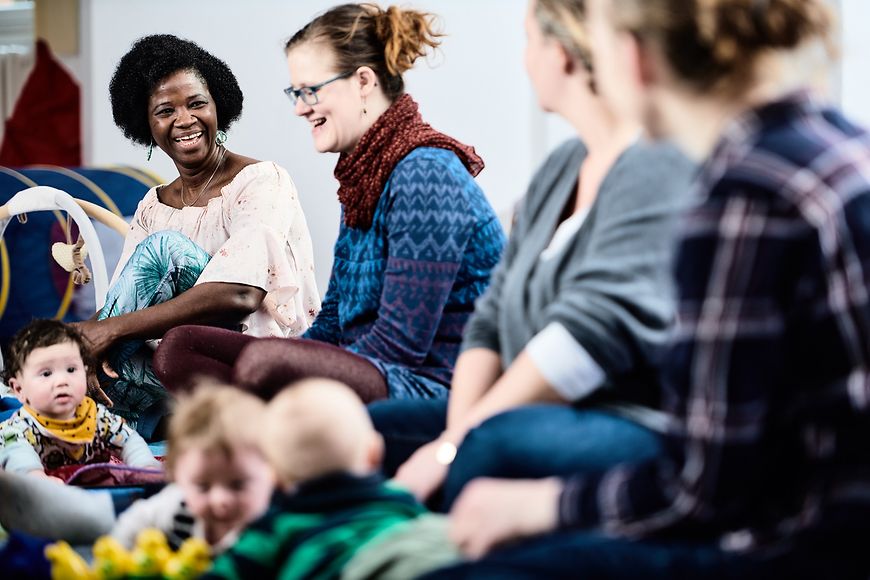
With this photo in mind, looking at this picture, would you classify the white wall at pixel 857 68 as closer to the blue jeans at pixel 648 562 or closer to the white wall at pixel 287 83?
the white wall at pixel 287 83

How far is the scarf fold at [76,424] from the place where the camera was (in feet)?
7.80

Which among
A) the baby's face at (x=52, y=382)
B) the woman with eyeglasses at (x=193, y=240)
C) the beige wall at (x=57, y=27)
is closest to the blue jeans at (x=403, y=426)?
the baby's face at (x=52, y=382)

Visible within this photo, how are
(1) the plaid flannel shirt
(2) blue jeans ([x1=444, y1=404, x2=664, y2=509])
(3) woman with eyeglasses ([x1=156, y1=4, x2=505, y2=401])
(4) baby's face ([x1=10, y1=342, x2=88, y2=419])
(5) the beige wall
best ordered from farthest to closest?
(5) the beige wall, (4) baby's face ([x1=10, y1=342, x2=88, y2=419]), (3) woman with eyeglasses ([x1=156, y1=4, x2=505, y2=401]), (2) blue jeans ([x1=444, y1=404, x2=664, y2=509]), (1) the plaid flannel shirt

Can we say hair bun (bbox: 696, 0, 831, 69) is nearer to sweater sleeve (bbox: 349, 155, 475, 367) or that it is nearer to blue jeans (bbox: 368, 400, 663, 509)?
blue jeans (bbox: 368, 400, 663, 509)

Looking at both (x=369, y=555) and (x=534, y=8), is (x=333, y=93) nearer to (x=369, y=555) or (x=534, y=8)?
(x=534, y=8)

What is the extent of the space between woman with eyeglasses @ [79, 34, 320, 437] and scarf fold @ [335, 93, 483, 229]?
0.76 m

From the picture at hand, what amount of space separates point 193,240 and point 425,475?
1.82 metres

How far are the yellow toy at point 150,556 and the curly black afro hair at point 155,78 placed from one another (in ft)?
6.72

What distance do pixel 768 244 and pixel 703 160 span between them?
0.38 feet

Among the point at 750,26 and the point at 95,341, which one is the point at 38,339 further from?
the point at 750,26

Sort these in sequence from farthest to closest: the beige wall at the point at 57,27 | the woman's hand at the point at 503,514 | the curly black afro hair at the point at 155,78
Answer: the beige wall at the point at 57,27
the curly black afro hair at the point at 155,78
the woman's hand at the point at 503,514

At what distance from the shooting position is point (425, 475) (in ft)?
4.22

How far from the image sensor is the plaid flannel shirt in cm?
82

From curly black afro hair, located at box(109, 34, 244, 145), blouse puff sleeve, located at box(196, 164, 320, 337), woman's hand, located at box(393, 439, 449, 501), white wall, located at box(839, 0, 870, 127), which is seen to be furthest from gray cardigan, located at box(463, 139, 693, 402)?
curly black afro hair, located at box(109, 34, 244, 145)
